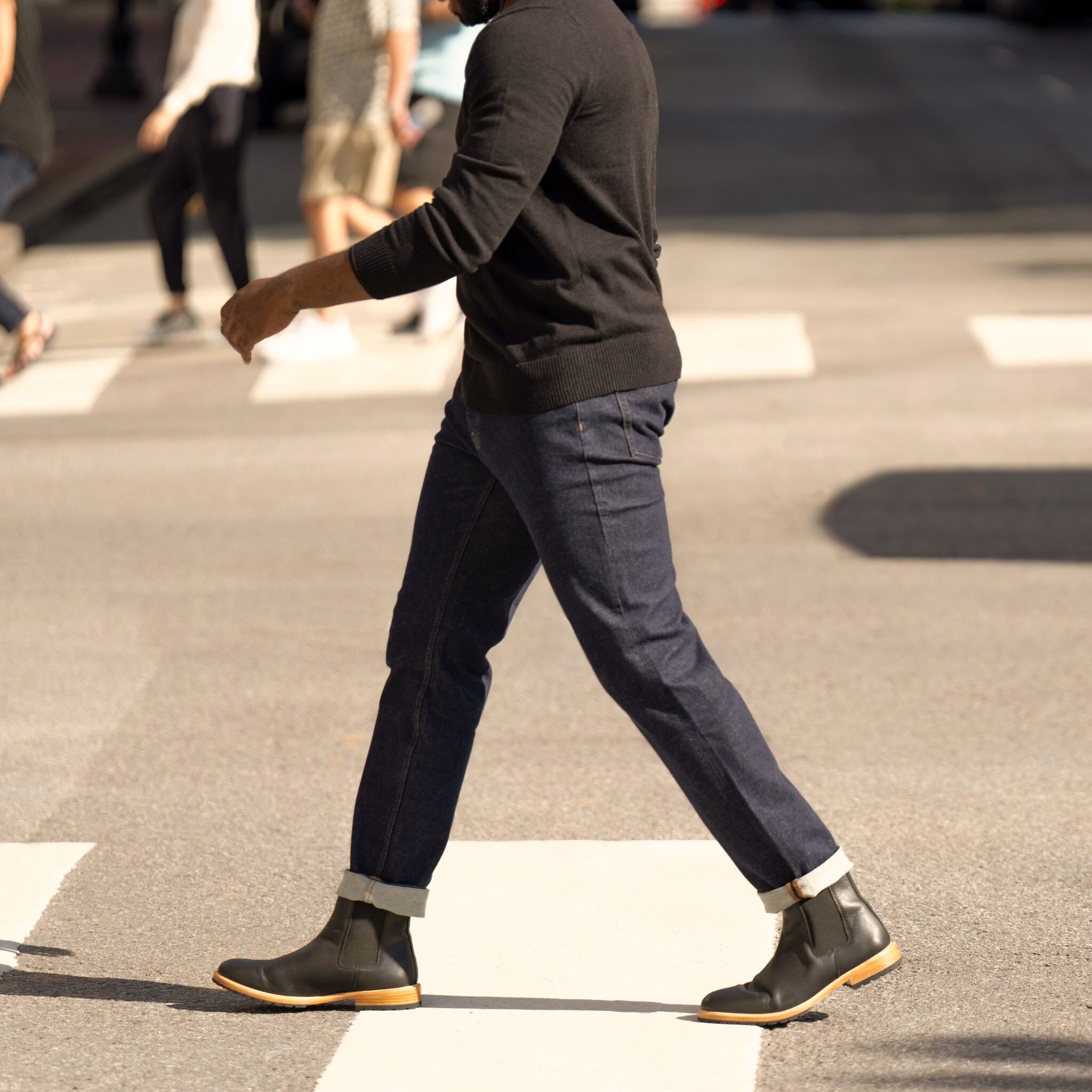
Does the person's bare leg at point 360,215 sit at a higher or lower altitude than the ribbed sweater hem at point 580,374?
lower

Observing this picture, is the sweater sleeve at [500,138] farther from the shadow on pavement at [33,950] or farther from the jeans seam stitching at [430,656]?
the shadow on pavement at [33,950]

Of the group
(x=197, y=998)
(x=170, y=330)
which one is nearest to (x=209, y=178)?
(x=170, y=330)

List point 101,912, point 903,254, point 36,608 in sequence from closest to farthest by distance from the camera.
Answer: point 101,912 < point 36,608 < point 903,254

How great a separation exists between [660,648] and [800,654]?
254 cm

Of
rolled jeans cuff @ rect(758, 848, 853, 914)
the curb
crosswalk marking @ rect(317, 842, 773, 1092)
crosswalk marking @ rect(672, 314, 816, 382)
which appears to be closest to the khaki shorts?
crosswalk marking @ rect(672, 314, 816, 382)

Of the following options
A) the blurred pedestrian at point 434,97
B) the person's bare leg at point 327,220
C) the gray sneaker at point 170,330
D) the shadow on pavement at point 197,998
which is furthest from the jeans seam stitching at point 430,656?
the gray sneaker at point 170,330

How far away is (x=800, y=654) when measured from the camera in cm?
584

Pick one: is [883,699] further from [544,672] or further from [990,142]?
[990,142]

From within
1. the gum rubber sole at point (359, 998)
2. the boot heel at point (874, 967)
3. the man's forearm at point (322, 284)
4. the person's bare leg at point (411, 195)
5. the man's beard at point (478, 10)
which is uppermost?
the man's beard at point (478, 10)

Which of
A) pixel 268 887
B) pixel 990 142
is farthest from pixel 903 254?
pixel 268 887

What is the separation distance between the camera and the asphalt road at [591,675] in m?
3.64

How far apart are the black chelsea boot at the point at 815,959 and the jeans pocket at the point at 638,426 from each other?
2.76 ft

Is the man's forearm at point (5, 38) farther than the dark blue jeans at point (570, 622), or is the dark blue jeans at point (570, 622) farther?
the man's forearm at point (5, 38)

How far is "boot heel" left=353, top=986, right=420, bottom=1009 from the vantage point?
A: 3604 millimetres
